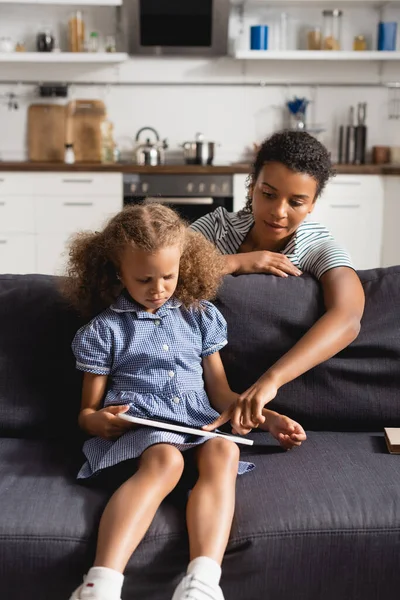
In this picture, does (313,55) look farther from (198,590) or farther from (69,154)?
(198,590)

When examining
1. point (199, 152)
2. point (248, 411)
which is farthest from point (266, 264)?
point (199, 152)

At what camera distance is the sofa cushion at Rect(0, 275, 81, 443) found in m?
1.89

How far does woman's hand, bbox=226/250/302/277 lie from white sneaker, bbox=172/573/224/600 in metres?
0.88

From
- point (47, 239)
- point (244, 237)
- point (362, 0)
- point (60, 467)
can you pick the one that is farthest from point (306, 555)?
point (362, 0)

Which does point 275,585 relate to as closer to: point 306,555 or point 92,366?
point 306,555

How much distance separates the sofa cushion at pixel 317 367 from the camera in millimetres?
1926

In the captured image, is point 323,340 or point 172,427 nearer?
point 172,427

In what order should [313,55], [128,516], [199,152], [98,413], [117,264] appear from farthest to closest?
[313,55] < [199,152] < [117,264] < [98,413] < [128,516]

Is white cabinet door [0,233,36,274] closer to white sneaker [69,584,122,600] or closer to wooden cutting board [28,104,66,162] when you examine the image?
wooden cutting board [28,104,66,162]

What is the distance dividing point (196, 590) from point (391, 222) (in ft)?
11.8

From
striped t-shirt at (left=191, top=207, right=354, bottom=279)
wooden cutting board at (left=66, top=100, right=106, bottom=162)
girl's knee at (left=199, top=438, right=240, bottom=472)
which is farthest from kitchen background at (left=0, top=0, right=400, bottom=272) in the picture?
girl's knee at (left=199, top=438, right=240, bottom=472)

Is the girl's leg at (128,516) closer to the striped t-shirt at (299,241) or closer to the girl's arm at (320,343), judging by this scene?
the girl's arm at (320,343)

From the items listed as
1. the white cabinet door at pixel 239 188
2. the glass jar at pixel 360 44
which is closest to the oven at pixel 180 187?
Result: the white cabinet door at pixel 239 188

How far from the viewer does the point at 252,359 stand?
6.31ft
